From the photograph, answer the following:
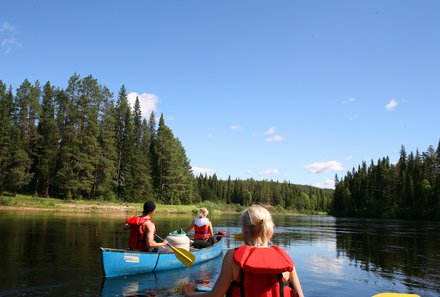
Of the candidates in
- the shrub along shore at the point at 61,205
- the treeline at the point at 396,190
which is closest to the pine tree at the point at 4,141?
the shrub along shore at the point at 61,205

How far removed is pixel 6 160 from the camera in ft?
160

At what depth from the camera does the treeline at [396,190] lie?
78.1 meters

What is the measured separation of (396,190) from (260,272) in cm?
10064

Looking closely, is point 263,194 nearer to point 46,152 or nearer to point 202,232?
point 46,152

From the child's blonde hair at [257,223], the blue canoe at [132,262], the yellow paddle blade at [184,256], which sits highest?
the child's blonde hair at [257,223]

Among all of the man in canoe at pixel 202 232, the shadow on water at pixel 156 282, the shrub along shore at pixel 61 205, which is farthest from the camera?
the shrub along shore at pixel 61 205

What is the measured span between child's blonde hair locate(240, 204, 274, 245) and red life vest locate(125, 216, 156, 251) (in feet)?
26.1

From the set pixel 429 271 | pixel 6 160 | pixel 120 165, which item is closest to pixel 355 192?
pixel 120 165

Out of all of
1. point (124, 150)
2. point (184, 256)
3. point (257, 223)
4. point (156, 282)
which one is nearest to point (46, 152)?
point (124, 150)

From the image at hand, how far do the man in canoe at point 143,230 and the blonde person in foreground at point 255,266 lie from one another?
7136 mm

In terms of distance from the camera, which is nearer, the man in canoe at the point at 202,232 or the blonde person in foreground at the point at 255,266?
the blonde person in foreground at the point at 255,266

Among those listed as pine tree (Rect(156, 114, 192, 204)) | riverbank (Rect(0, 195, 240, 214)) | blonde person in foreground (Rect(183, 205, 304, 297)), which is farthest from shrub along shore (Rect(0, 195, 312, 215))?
blonde person in foreground (Rect(183, 205, 304, 297))

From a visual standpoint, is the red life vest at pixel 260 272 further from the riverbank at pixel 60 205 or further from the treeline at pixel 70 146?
the treeline at pixel 70 146

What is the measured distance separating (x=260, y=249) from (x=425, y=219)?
270ft
